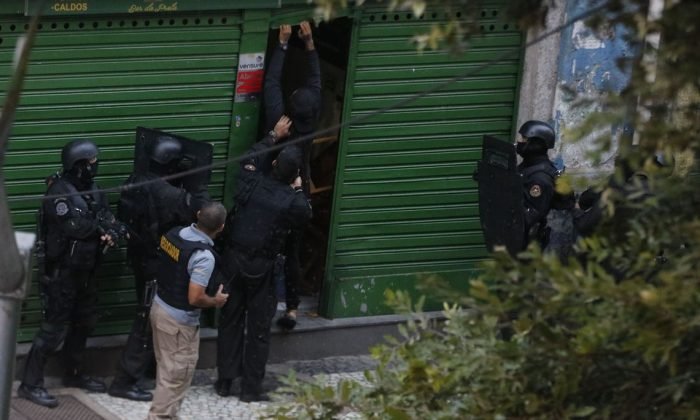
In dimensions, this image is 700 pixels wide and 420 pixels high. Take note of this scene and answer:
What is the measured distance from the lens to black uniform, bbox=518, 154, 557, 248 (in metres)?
10.6

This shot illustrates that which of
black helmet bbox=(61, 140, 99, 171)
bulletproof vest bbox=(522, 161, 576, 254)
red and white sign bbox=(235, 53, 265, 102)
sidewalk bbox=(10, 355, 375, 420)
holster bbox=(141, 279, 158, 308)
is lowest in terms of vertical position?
sidewalk bbox=(10, 355, 375, 420)

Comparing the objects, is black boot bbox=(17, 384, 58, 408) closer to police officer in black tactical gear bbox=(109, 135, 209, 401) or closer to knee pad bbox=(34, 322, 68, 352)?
knee pad bbox=(34, 322, 68, 352)

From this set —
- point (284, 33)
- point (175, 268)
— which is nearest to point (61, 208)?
point (175, 268)

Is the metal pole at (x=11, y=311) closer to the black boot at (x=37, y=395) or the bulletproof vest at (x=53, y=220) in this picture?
the bulletproof vest at (x=53, y=220)

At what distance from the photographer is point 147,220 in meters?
10.0

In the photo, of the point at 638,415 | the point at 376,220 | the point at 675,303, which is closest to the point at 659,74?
the point at 675,303

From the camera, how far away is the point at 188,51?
10.5 metres

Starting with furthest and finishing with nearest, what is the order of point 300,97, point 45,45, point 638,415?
point 300,97, point 45,45, point 638,415

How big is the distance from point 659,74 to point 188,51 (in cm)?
621

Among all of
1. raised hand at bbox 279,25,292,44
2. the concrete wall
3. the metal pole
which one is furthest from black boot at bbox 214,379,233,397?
the metal pole

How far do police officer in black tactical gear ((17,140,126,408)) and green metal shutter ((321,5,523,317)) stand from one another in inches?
83.2

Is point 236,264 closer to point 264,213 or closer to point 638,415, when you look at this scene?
point 264,213

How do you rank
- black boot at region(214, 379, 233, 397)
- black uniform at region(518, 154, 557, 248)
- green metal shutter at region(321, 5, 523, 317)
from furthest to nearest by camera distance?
green metal shutter at region(321, 5, 523, 317)
black uniform at region(518, 154, 557, 248)
black boot at region(214, 379, 233, 397)

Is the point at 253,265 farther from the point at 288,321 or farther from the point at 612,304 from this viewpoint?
the point at 612,304
